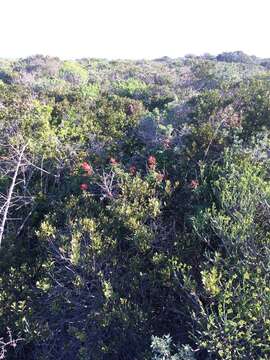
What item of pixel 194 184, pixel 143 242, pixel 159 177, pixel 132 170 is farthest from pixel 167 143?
pixel 143 242

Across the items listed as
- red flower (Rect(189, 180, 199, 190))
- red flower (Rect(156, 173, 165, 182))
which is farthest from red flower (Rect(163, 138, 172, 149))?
red flower (Rect(189, 180, 199, 190))

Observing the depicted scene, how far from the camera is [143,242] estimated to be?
6363mm

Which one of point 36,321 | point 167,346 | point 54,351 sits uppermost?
point 167,346

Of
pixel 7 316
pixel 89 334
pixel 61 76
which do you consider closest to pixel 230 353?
A: pixel 89 334

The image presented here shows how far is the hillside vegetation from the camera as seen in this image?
5133mm

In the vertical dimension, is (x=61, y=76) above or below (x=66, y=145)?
above

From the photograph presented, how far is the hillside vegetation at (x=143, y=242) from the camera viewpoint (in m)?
5.13

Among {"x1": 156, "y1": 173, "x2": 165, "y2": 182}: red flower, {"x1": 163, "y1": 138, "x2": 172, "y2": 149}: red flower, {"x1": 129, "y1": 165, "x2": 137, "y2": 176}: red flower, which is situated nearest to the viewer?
{"x1": 156, "y1": 173, "x2": 165, "y2": 182}: red flower

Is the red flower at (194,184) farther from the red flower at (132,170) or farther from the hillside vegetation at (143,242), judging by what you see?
the red flower at (132,170)

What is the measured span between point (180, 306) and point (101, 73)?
64.4 ft

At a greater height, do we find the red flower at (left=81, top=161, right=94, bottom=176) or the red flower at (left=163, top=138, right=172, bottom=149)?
the red flower at (left=163, top=138, right=172, bottom=149)

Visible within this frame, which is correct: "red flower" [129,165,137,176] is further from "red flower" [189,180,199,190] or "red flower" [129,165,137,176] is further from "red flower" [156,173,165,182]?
"red flower" [189,180,199,190]

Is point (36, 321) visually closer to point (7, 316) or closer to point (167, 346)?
point (7, 316)

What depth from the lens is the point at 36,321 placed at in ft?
20.4
